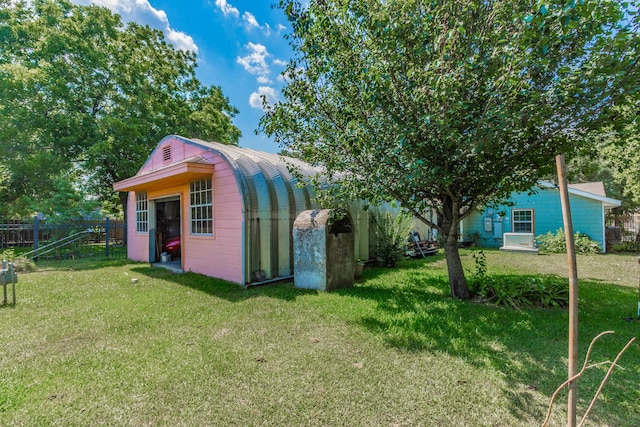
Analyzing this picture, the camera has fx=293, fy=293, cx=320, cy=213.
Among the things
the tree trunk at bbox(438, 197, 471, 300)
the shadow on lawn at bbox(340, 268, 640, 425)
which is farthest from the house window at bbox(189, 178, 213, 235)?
the tree trunk at bbox(438, 197, 471, 300)

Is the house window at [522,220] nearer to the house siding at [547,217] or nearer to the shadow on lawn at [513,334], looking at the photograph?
the house siding at [547,217]

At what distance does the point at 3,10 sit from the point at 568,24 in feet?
74.0

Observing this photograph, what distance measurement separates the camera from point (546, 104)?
382cm

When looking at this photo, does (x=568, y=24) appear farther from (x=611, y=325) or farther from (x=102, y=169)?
(x=102, y=169)

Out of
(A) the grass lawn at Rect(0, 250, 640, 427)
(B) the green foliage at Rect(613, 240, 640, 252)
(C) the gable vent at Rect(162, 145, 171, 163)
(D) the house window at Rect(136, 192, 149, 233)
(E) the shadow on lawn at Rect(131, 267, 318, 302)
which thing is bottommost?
(A) the grass lawn at Rect(0, 250, 640, 427)

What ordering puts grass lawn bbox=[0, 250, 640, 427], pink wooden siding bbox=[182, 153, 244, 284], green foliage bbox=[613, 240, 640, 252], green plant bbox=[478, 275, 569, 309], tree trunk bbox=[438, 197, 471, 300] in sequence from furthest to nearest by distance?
green foliage bbox=[613, 240, 640, 252], pink wooden siding bbox=[182, 153, 244, 284], tree trunk bbox=[438, 197, 471, 300], green plant bbox=[478, 275, 569, 309], grass lawn bbox=[0, 250, 640, 427]

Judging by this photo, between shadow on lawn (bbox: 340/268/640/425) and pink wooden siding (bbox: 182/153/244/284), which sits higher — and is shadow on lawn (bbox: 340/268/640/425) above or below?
below

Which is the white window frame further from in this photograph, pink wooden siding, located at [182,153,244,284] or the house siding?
pink wooden siding, located at [182,153,244,284]

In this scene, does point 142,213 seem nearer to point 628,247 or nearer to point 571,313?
point 571,313

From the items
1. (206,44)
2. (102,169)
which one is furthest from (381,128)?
(102,169)

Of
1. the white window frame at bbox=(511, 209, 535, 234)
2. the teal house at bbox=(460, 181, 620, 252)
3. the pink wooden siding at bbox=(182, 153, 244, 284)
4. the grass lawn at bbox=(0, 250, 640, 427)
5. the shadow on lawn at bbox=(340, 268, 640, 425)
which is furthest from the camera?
the white window frame at bbox=(511, 209, 535, 234)

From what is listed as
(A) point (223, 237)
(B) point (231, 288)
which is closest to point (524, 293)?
(B) point (231, 288)

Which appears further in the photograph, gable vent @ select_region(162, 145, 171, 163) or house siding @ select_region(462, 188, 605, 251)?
house siding @ select_region(462, 188, 605, 251)

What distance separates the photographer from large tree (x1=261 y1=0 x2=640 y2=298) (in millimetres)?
3518
